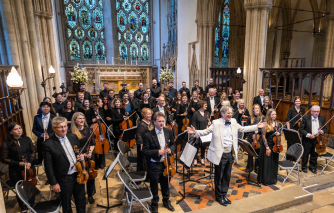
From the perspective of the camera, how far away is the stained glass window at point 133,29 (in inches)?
656

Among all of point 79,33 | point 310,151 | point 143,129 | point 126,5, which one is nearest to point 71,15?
point 79,33

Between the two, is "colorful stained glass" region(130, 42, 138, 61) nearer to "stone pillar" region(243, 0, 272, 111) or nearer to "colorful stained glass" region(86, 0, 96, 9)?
"colorful stained glass" region(86, 0, 96, 9)

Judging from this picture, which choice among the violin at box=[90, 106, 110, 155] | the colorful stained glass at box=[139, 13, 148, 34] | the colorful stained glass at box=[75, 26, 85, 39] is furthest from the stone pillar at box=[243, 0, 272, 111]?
the colorful stained glass at box=[75, 26, 85, 39]

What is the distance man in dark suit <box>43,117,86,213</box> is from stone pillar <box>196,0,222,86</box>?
9682 mm

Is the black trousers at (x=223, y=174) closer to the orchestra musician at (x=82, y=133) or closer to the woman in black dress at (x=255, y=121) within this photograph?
the woman in black dress at (x=255, y=121)

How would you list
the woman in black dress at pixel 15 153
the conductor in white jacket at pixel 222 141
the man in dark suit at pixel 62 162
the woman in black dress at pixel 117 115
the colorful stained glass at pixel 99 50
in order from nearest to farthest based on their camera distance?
the man in dark suit at pixel 62 162, the woman in black dress at pixel 15 153, the conductor in white jacket at pixel 222 141, the woman in black dress at pixel 117 115, the colorful stained glass at pixel 99 50

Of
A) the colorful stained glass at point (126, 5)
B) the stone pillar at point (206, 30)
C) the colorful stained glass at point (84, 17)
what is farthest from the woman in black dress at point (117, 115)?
the colorful stained glass at point (126, 5)

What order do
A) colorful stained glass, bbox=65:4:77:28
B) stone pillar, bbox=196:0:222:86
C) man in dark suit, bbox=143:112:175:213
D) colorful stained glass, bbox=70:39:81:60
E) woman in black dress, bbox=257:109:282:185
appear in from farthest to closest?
colorful stained glass, bbox=70:39:81:60 < colorful stained glass, bbox=65:4:77:28 < stone pillar, bbox=196:0:222:86 < woman in black dress, bbox=257:109:282:185 < man in dark suit, bbox=143:112:175:213

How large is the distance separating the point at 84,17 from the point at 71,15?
2.90 feet

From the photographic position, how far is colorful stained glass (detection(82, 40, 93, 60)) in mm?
16031

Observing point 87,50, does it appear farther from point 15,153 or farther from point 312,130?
point 312,130

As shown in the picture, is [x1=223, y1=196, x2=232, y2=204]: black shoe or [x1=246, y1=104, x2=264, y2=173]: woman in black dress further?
[x1=246, y1=104, x2=264, y2=173]: woman in black dress

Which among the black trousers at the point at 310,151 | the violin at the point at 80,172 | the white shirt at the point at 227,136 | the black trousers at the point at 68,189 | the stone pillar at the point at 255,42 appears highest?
the stone pillar at the point at 255,42

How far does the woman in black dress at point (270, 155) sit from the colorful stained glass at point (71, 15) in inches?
619
